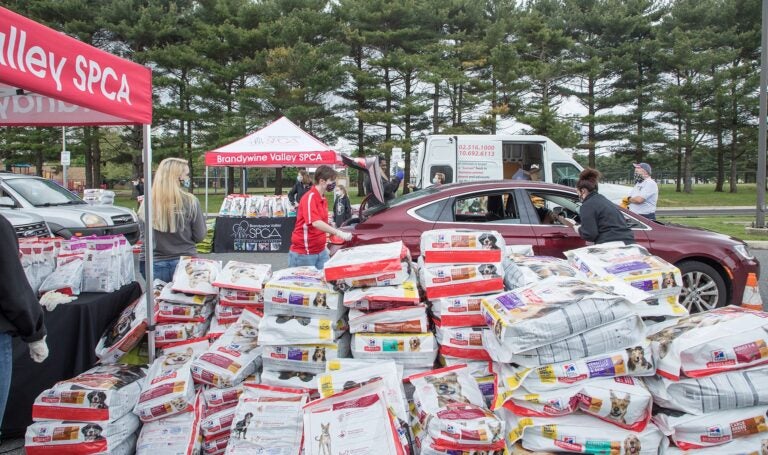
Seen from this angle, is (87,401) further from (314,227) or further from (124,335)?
(314,227)

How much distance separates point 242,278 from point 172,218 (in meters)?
1.01

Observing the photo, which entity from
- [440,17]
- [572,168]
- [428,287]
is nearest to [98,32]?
[440,17]

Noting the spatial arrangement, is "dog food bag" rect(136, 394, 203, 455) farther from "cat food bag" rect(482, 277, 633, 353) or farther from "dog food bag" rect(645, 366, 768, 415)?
"dog food bag" rect(645, 366, 768, 415)

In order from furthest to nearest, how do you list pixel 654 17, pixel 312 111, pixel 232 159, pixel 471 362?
pixel 654 17 → pixel 312 111 → pixel 232 159 → pixel 471 362

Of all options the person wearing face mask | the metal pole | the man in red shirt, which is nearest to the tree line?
the metal pole

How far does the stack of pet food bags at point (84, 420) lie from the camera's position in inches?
111

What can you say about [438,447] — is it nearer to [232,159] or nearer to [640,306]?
[640,306]

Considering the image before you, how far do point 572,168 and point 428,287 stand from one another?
11.2 metres

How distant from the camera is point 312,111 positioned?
30016mm

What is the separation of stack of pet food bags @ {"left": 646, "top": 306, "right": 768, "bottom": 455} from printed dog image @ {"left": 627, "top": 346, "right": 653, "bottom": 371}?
0.08m

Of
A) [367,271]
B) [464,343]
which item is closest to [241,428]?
[367,271]

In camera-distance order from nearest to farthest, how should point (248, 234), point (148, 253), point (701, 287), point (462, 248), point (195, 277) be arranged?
point (462, 248) < point (148, 253) < point (195, 277) < point (701, 287) < point (248, 234)

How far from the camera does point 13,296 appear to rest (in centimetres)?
248

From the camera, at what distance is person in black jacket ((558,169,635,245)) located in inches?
181
